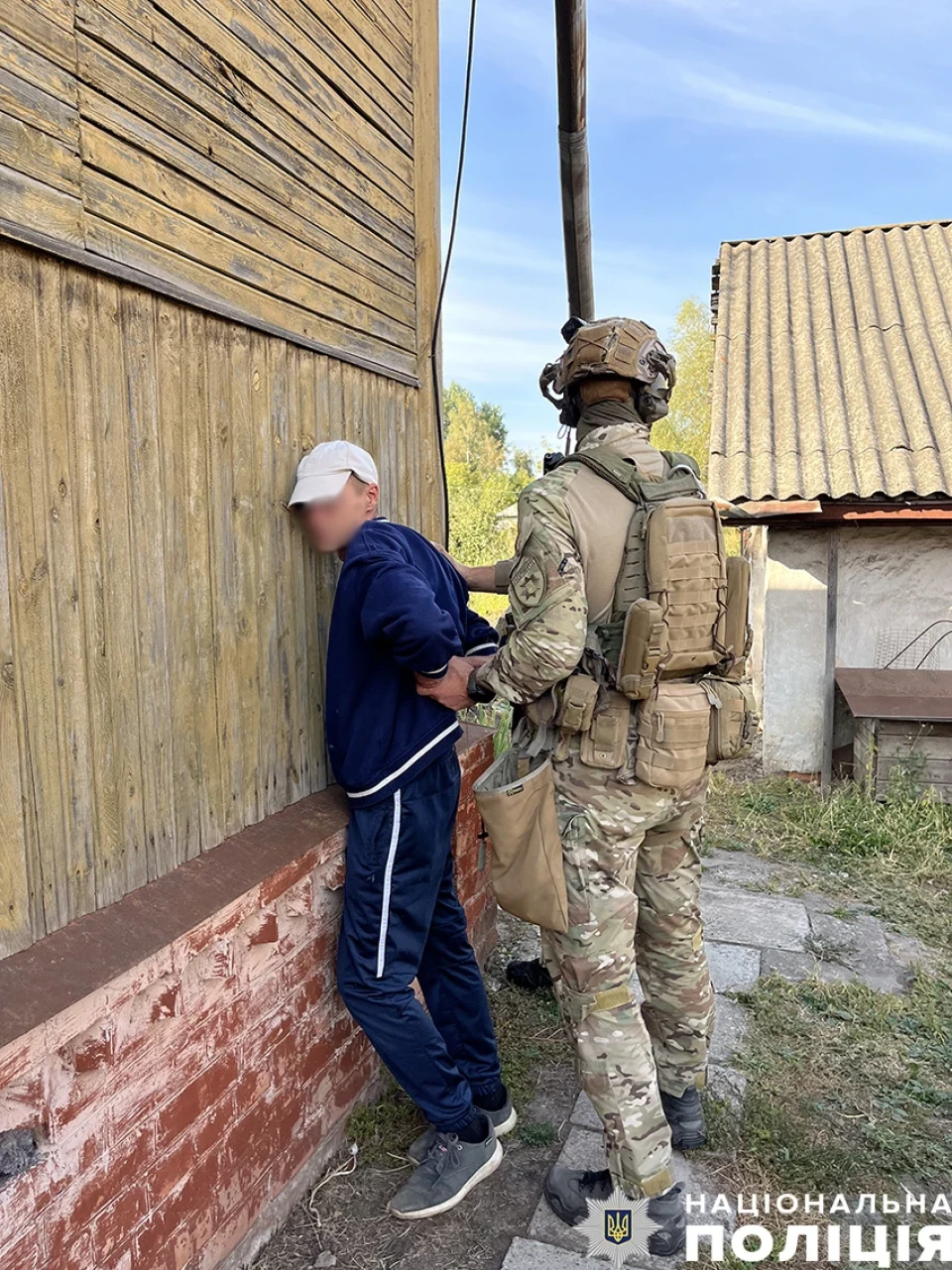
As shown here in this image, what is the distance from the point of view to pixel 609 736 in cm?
230

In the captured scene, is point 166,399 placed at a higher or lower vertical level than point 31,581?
higher

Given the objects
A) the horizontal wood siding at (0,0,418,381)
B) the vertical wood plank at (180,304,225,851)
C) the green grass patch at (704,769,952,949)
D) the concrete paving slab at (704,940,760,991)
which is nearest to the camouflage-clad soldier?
the vertical wood plank at (180,304,225,851)

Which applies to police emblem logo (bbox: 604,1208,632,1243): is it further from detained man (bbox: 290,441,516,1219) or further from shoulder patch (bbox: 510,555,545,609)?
shoulder patch (bbox: 510,555,545,609)

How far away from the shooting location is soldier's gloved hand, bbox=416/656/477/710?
7.71ft

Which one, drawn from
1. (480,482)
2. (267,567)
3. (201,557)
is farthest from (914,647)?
(480,482)

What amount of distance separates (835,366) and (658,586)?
5818 millimetres

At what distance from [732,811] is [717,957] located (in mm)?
2124

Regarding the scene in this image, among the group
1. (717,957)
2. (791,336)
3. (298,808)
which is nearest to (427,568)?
(298,808)

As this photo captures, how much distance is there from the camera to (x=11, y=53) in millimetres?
1531

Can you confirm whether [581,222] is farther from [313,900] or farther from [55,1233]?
[55,1233]

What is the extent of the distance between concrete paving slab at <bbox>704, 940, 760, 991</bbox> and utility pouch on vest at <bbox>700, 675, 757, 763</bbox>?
63.7 inches

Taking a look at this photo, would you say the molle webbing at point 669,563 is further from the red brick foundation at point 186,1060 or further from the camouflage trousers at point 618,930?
the red brick foundation at point 186,1060

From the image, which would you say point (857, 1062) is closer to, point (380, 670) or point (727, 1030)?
point (727, 1030)

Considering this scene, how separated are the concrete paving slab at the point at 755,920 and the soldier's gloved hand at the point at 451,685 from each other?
2.33 metres
